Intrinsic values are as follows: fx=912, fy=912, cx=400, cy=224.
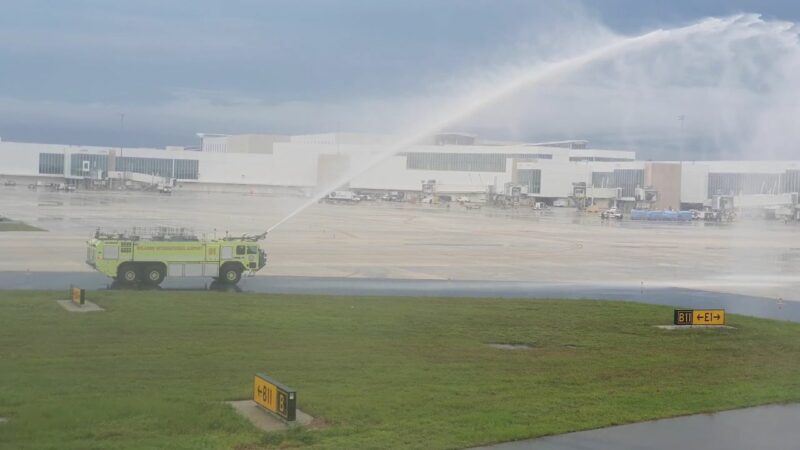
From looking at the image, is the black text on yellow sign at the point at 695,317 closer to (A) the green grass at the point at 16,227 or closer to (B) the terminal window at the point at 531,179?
(A) the green grass at the point at 16,227

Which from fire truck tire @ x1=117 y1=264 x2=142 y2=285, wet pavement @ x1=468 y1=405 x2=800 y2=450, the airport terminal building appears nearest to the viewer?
wet pavement @ x1=468 y1=405 x2=800 y2=450

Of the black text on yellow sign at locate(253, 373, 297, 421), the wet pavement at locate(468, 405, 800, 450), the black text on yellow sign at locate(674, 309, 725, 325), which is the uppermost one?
the black text on yellow sign at locate(674, 309, 725, 325)

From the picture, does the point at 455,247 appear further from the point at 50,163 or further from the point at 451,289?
the point at 50,163

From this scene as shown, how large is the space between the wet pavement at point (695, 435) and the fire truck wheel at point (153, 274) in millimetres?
24674

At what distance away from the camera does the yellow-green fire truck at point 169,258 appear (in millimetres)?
35344

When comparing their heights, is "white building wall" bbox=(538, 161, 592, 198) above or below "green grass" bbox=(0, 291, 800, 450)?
above

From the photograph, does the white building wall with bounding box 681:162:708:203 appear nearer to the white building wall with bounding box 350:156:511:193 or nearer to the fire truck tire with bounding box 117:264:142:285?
the white building wall with bounding box 350:156:511:193

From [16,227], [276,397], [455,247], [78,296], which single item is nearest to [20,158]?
[16,227]

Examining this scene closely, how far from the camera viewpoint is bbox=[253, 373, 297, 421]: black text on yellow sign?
1406 cm

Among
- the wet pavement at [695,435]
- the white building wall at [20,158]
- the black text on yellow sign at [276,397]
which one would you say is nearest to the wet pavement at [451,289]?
the wet pavement at [695,435]

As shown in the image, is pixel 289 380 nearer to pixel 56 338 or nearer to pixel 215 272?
pixel 56 338

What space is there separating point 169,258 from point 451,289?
37.3ft

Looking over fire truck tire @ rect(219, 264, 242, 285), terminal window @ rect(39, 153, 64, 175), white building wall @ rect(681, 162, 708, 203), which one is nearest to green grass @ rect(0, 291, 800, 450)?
fire truck tire @ rect(219, 264, 242, 285)

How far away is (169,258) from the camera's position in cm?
3594
